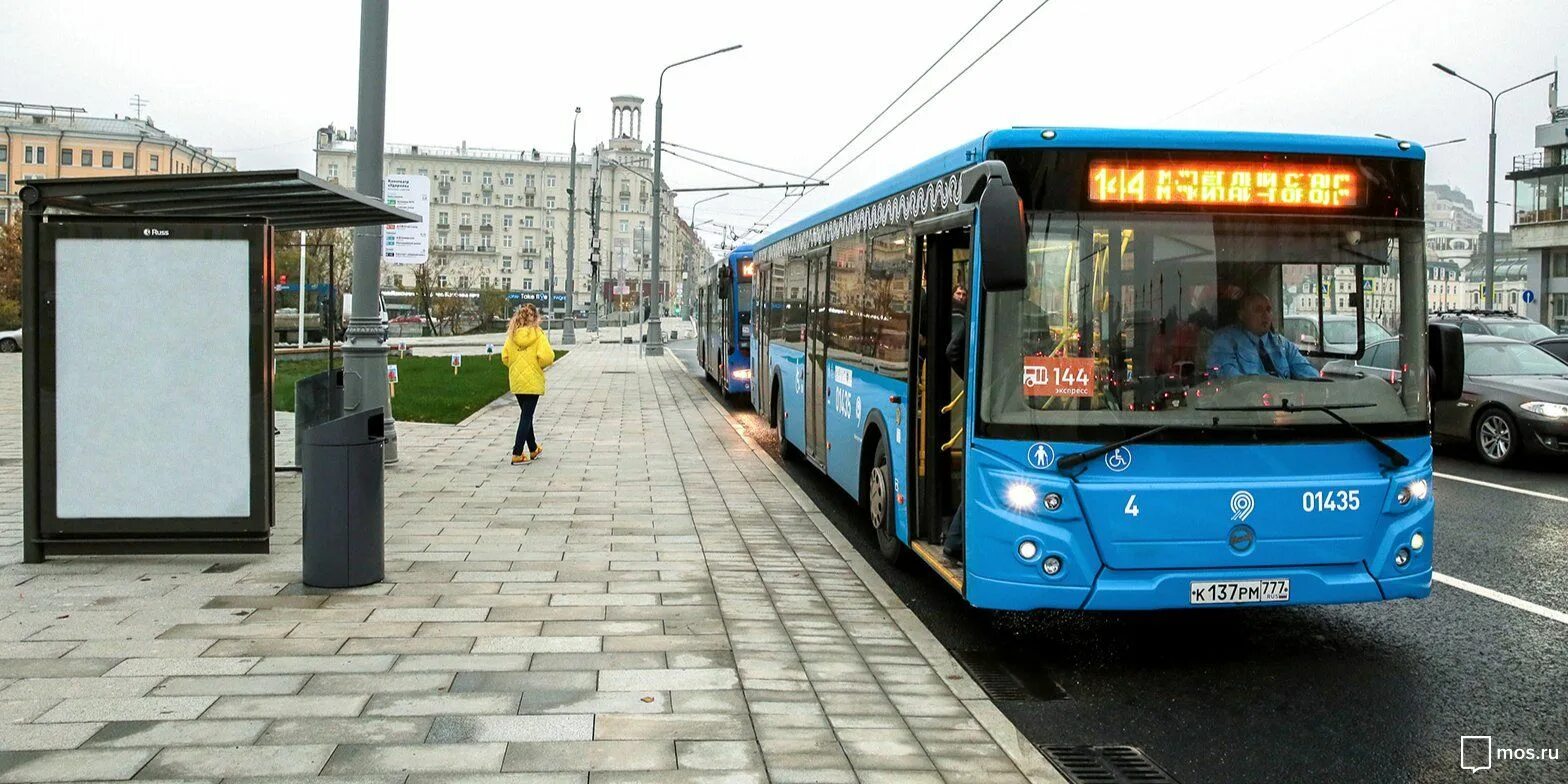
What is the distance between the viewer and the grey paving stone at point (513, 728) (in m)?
4.70

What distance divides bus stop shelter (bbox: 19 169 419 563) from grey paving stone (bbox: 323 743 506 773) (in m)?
3.82

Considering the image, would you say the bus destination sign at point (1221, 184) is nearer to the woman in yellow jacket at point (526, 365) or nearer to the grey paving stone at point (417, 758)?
the grey paving stone at point (417, 758)

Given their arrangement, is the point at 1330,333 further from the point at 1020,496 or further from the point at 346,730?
the point at 346,730

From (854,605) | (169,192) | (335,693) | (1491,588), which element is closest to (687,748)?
(335,693)

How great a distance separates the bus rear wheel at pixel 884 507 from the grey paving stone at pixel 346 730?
407 centimetres

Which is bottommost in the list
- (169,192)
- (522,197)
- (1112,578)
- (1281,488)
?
(1112,578)

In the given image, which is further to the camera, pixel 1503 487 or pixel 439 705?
pixel 1503 487

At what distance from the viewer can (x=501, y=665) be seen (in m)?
5.69

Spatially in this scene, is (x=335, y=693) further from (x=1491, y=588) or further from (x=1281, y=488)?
(x=1491, y=588)

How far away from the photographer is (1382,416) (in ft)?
19.9

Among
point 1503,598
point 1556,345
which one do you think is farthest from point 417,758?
point 1556,345

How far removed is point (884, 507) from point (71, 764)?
207 inches

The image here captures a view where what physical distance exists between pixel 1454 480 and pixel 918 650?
28.8 feet

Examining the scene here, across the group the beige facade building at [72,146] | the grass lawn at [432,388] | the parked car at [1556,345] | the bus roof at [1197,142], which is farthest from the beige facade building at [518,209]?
the bus roof at [1197,142]
